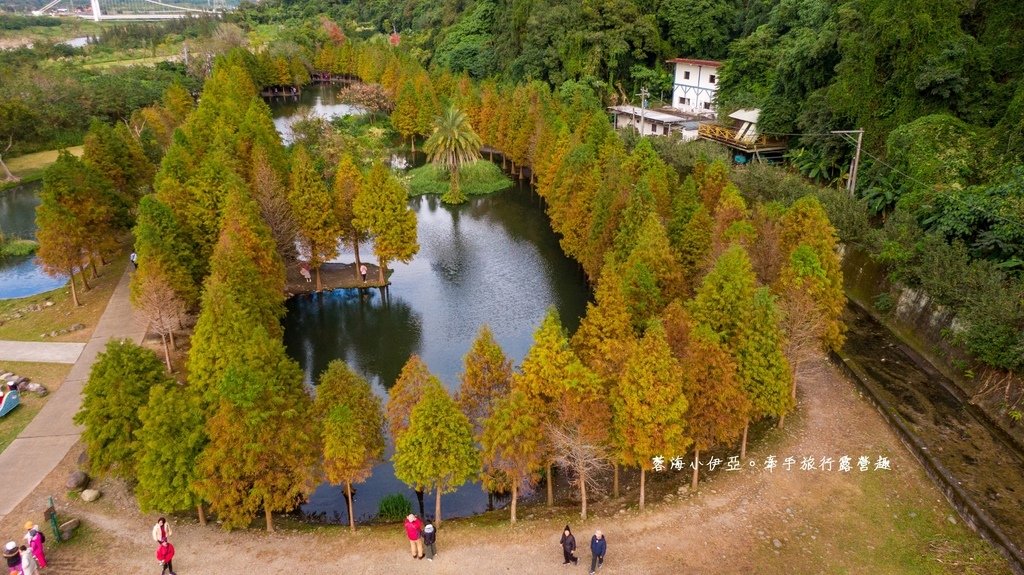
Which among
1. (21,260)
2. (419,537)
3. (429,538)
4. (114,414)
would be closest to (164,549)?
(114,414)

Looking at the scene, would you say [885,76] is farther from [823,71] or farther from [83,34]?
[83,34]

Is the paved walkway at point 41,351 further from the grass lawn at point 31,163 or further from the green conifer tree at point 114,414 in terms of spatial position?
the grass lawn at point 31,163

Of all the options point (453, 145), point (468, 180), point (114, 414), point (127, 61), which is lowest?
point (114, 414)

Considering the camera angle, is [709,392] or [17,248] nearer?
[709,392]

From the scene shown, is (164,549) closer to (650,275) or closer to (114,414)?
(114,414)

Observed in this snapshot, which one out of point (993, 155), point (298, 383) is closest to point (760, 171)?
point (993, 155)

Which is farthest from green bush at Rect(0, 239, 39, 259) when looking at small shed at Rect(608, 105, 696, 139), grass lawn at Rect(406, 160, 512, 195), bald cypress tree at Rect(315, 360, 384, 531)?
small shed at Rect(608, 105, 696, 139)
